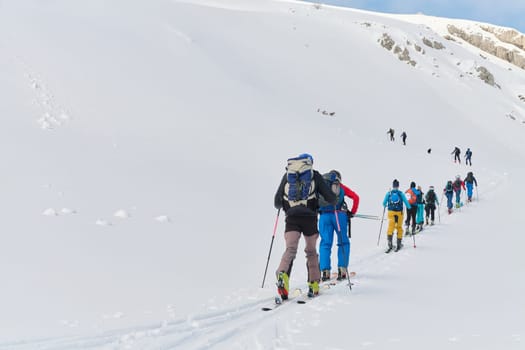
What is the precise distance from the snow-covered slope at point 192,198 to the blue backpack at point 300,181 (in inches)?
61.2

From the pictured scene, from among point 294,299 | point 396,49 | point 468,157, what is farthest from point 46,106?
point 396,49

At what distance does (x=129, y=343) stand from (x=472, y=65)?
61.3 metres

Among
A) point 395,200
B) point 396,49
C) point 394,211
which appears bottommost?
point 394,211

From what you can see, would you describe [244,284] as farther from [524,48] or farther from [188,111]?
[524,48]

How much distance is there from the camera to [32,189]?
9.50 metres

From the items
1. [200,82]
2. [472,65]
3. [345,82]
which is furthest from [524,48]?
[200,82]

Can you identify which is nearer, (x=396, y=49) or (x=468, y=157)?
(x=468, y=157)

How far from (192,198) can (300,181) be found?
→ 5.84 metres

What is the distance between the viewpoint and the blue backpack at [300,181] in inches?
253

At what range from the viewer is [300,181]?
6.52 meters

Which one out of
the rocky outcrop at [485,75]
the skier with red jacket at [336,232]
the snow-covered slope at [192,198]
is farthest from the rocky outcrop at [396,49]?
the skier with red jacket at [336,232]

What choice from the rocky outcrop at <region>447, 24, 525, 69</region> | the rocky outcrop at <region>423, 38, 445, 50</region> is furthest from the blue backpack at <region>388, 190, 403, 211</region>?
the rocky outcrop at <region>447, 24, 525, 69</region>

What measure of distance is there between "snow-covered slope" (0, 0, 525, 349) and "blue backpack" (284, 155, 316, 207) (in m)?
1.55

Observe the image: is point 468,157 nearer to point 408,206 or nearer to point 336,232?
point 408,206
